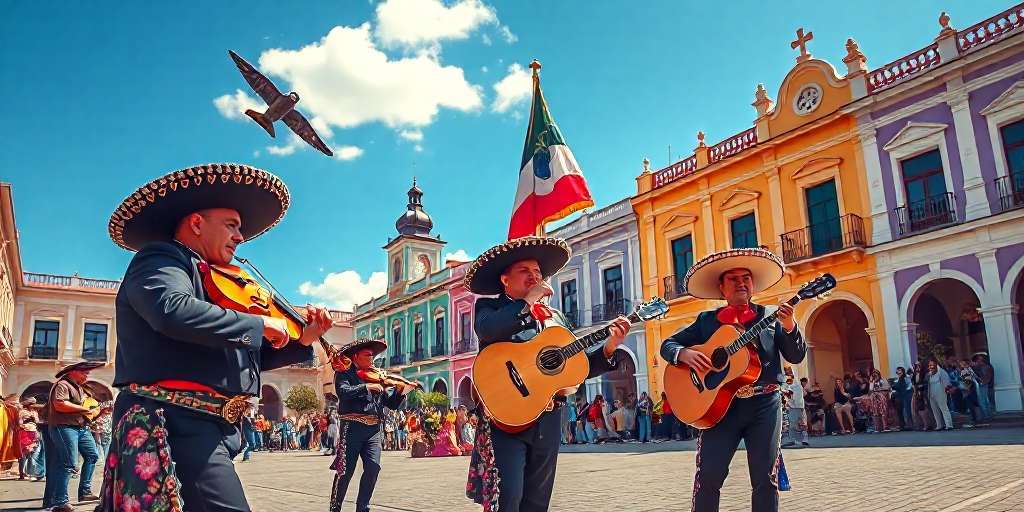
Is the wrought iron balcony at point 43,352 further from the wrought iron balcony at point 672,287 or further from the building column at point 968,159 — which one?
the building column at point 968,159

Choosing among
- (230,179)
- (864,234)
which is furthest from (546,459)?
(864,234)

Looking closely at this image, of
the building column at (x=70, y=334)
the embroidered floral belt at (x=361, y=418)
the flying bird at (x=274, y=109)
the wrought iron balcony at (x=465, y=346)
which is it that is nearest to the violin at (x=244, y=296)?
the flying bird at (x=274, y=109)

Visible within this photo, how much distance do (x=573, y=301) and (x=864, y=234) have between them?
12.7 metres

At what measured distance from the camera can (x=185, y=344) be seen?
2703mm

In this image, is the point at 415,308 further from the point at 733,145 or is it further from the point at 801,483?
the point at 801,483

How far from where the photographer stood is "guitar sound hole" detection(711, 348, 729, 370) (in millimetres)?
4195

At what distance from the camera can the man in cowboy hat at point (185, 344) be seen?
8.36ft

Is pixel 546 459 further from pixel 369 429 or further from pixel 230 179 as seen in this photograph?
pixel 369 429

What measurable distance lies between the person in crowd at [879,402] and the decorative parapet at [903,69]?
7890mm

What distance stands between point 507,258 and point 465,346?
32.8 m

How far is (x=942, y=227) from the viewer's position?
58.9 feet

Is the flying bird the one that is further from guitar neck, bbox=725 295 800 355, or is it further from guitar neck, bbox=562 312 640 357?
guitar neck, bbox=725 295 800 355

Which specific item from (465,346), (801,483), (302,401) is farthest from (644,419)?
(302,401)

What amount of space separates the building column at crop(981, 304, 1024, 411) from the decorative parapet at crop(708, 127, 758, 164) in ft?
27.8
